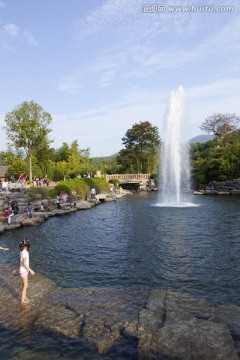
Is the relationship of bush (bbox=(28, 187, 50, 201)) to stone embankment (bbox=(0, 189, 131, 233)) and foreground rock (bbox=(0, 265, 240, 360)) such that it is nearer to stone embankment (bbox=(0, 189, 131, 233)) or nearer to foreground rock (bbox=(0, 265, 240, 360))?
stone embankment (bbox=(0, 189, 131, 233))

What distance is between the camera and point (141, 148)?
7950 centimetres

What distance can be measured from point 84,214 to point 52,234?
9.73m

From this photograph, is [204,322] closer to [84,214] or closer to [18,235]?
[18,235]

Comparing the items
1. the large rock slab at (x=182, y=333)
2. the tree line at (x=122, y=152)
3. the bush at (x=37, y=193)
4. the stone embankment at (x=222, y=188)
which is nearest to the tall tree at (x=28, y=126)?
the tree line at (x=122, y=152)

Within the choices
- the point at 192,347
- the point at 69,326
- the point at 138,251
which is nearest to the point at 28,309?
the point at 69,326

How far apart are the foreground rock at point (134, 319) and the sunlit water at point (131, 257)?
16.7 inches

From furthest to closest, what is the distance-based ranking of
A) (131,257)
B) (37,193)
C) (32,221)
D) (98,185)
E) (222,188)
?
(222,188) < (98,185) < (37,193) < (32,221) < (131,257)

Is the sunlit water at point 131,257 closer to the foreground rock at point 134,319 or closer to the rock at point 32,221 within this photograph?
the foreground rock at point 134,319

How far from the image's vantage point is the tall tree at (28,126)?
4550 cm

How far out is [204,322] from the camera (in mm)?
8227

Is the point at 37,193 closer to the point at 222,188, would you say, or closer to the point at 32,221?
the point at 32,221

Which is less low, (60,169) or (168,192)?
(60,169)

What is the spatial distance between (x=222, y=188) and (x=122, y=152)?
33.9 m

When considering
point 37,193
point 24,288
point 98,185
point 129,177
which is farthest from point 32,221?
point 129,177
